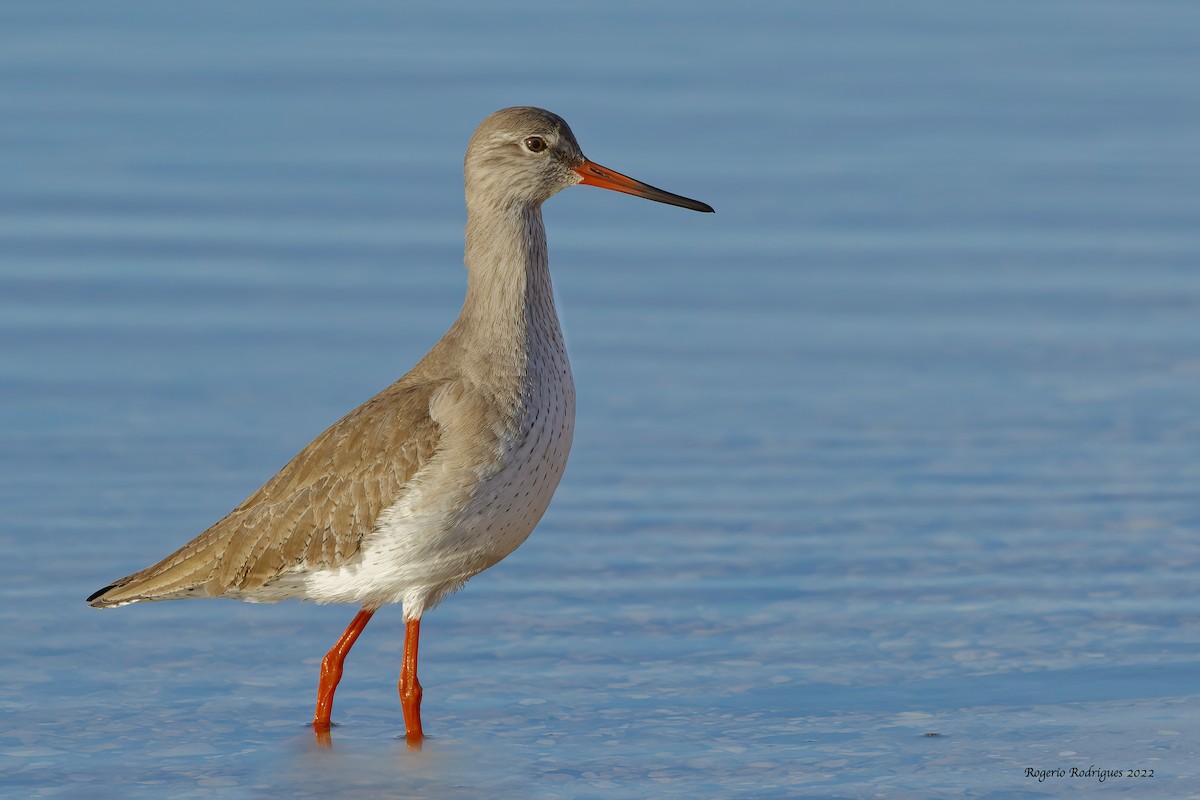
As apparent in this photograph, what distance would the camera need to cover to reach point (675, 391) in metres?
11.9

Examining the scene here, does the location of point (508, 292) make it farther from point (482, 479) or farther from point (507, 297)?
point (482, 479)

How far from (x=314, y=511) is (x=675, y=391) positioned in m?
3.82

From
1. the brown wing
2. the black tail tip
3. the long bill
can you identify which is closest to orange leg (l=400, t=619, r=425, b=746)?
the brown wing

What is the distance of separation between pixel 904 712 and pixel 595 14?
10.4m

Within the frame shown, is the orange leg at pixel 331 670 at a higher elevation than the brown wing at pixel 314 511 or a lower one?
lower

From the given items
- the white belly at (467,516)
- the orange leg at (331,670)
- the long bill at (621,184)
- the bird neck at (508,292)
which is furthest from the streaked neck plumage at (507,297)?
the orange leg at (331,670)

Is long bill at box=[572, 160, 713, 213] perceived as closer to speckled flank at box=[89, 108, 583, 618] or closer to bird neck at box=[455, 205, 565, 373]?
speckled flank at box=[89, 108, 583, 618]

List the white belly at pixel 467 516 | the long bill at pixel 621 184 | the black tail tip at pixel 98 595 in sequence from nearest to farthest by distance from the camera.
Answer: the white belly at pixel 467 516 → the black tail tip at pixel 98 595 → the long bill at pixel 621 184

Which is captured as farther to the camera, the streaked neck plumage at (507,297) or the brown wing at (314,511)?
the streaked neck plumage at (507,297)

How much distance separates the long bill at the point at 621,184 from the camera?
8.88 metres

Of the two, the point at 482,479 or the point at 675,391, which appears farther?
the point at 675,391

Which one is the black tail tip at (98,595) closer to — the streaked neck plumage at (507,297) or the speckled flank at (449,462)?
the speckled flank at (449,462)

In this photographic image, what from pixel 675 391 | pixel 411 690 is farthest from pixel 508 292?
pixel 675 391

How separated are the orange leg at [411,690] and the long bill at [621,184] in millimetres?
1963
